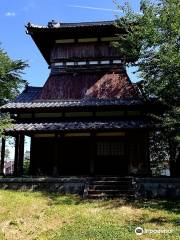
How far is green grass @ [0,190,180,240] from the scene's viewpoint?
11.9 metres

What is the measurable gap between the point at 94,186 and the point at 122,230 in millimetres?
6401

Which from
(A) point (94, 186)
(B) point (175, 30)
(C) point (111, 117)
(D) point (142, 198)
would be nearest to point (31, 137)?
(C) point (111, 117)

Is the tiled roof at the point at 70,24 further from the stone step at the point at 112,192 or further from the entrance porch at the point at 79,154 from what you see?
the stone step at the point at 112,192

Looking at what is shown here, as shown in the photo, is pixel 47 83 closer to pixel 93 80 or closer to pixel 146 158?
pixel 93 80

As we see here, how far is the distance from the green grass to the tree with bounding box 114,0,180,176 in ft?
13.8

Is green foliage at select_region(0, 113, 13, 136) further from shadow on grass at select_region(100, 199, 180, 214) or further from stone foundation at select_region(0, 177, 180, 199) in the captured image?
shadow on grass at select_region(100, 199, 180, 214)

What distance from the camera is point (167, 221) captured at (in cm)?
1320

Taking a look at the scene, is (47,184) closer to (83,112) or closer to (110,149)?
(110,149)

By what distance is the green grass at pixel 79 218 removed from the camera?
11883 mm

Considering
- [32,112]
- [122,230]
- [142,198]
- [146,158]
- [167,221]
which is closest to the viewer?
[122,230]

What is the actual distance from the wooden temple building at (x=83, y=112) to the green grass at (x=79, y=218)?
4.89 m

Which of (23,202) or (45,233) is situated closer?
(45,233)

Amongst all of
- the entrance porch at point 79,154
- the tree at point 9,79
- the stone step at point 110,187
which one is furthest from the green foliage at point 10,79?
the stone step at point 110,187

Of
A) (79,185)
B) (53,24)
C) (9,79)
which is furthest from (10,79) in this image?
(79,185)
